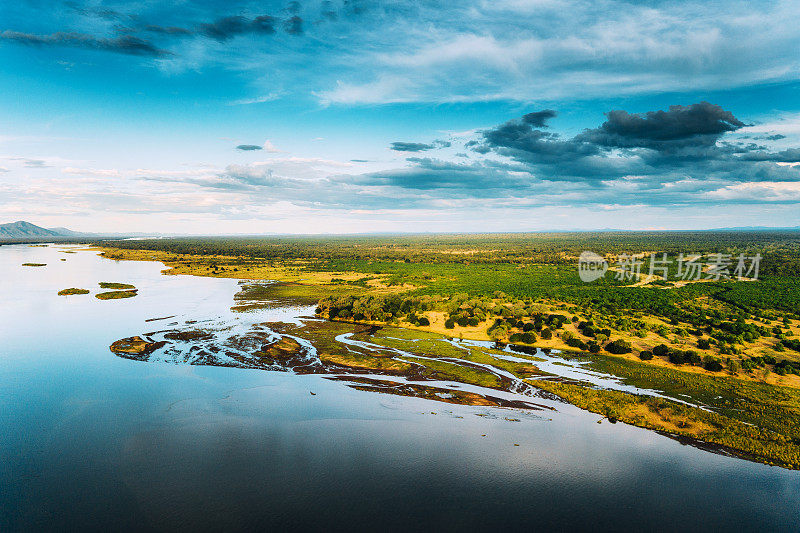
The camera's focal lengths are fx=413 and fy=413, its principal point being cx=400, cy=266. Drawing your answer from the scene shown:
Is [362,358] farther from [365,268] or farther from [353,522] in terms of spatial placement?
[365,268]

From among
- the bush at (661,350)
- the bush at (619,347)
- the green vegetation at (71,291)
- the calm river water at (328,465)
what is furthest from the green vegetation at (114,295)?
the bush at (661,350)

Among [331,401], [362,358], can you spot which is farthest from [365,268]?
[331,401]

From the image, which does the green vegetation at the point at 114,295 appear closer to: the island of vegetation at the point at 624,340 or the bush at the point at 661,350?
the island of vegetation at the point at 624,340

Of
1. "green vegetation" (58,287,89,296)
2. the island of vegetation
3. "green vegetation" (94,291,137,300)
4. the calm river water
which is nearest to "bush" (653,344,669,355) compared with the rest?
the island of vegetation

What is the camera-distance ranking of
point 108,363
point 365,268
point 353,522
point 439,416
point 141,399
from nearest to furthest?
point 353,522
point 439,416
point 141,399
point 108,363
point 365,268

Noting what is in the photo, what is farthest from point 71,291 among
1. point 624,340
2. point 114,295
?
point 624,340

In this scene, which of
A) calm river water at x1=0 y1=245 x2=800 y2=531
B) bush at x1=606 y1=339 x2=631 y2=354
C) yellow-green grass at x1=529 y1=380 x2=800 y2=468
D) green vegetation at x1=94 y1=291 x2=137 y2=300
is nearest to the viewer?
calm river water at x1=0 y1=245 x2=800 y2=531

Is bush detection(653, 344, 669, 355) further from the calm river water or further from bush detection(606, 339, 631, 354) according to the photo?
the calm river water

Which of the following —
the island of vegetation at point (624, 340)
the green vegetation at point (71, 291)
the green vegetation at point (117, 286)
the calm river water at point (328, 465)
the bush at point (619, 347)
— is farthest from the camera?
the green vegetation at point (117, 286)

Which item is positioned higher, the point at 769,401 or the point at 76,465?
the point at 769,401
